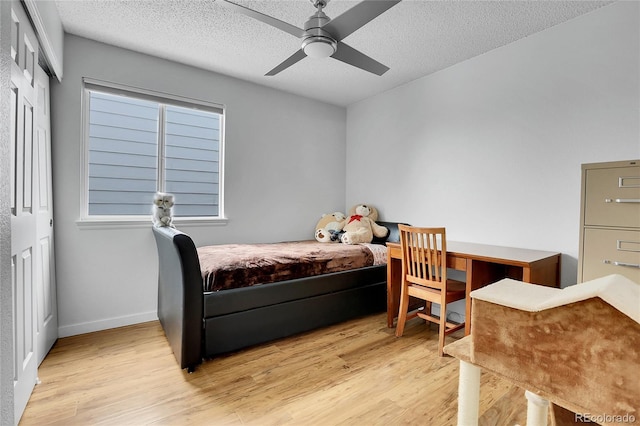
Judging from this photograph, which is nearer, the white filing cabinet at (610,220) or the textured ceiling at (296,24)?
the white filing cabinet at (610,220)

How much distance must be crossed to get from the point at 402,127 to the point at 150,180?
2695 mm

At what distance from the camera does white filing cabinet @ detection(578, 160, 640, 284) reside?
162cm

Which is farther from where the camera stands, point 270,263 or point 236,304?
point 270,263

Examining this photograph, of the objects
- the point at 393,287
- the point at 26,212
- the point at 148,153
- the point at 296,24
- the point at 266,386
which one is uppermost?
the point at 296,24

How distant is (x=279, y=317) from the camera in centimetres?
231

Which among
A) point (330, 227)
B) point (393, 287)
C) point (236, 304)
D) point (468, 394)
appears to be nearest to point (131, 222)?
point (236, 304)

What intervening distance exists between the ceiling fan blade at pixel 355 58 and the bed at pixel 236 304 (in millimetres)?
1493

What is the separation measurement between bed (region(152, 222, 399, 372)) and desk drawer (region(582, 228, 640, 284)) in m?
1.59

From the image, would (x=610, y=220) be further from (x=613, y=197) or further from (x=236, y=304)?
(x=236, y=304)

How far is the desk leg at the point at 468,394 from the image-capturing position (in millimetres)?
725

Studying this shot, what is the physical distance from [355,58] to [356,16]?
1.43 feet

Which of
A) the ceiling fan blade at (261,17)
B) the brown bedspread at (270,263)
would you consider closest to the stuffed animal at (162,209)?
the brown bedspread at (270,263)

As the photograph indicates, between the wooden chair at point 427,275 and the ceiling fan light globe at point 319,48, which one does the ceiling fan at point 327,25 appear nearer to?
the ceiling fan light globe at point 319,48

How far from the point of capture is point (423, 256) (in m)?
2.27
